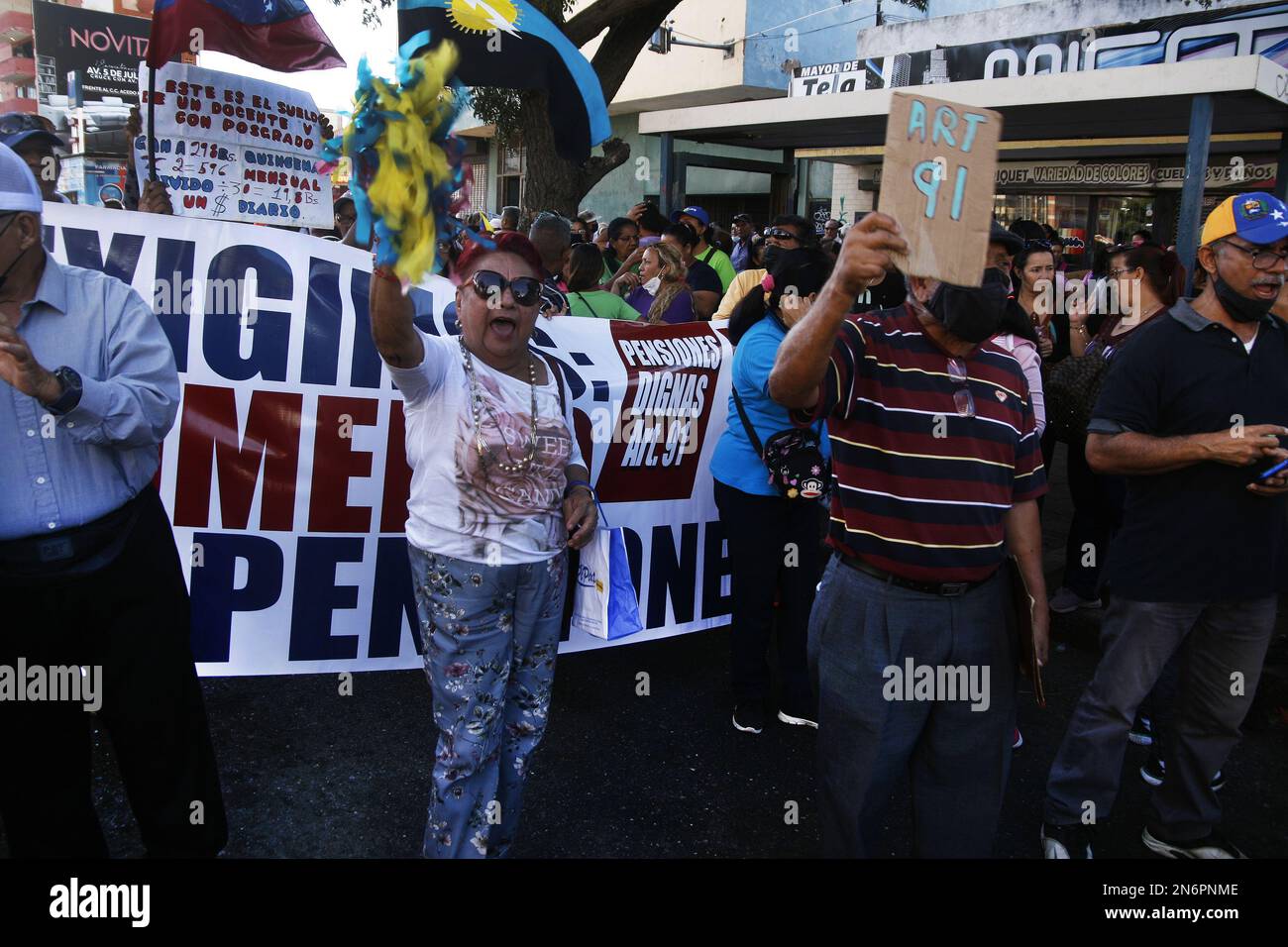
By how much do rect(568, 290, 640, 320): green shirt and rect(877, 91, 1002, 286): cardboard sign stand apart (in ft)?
10.1

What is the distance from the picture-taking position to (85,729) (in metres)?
2.57

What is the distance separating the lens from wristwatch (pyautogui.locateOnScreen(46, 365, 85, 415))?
2164 millimetres

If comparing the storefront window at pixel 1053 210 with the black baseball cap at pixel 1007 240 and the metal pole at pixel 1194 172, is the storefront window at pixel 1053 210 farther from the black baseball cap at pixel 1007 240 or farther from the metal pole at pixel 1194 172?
the black baseball cap at pixel 1007 240

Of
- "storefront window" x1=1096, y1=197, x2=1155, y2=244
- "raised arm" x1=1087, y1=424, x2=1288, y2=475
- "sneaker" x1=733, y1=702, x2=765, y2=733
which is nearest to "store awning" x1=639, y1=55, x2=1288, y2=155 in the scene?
"raised arm" x1=1087, y1=424, x2=1288, y2=475

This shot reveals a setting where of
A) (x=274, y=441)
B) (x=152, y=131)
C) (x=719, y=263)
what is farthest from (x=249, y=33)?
(x=719, y=263)

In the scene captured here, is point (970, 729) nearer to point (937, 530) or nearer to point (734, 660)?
point (937, 530)

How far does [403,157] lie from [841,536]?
1413 millimetres

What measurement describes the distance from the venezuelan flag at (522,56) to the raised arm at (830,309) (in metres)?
3.45

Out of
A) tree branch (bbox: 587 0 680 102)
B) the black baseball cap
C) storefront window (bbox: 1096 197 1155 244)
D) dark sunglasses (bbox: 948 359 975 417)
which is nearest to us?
dark sunglasses (bbox: 948 359 975 417)

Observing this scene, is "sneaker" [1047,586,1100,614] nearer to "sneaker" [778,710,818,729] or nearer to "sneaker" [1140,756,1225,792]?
"sneaker" [1140,756,1225,792]

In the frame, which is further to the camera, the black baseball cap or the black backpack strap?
the black baseball cap

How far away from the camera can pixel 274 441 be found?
375 cm

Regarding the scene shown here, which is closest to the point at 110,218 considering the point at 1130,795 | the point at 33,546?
the point at 33,546

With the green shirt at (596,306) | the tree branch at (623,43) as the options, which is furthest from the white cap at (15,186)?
the tree branch at (623,43)
